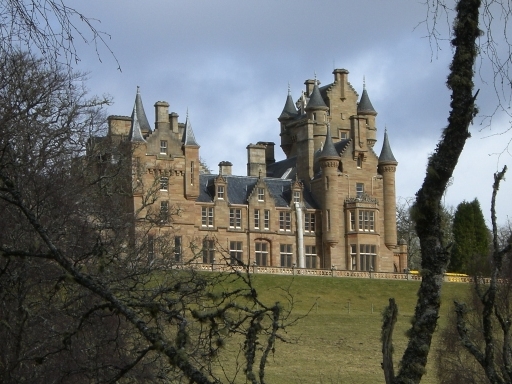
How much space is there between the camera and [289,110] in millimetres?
76750

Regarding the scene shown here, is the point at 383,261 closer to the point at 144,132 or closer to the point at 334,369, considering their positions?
the point at 144,132

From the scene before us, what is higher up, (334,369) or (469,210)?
(469,210)

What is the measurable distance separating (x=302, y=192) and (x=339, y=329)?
89.6 ft

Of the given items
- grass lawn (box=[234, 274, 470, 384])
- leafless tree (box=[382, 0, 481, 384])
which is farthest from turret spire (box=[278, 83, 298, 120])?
leafless tree (box=[382, 0, 481, 384])

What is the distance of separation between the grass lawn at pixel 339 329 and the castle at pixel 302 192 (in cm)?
753

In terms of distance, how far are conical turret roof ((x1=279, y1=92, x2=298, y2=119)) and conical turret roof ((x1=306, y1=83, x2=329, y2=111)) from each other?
14.7ft

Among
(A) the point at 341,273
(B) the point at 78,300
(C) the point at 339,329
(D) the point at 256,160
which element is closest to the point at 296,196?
(D) the point at 256,160

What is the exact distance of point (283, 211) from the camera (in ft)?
224

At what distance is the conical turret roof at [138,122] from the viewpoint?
62.7 metres

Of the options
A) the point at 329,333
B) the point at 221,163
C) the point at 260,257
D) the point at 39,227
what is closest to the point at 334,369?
the point at 329,333

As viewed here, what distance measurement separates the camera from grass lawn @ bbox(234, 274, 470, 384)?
1284 inches

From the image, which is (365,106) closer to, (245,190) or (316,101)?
(316,101)

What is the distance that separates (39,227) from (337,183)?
211 feet

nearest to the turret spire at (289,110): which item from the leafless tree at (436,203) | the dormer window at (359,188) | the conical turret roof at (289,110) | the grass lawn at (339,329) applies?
the conical turret roof at (289,110)
